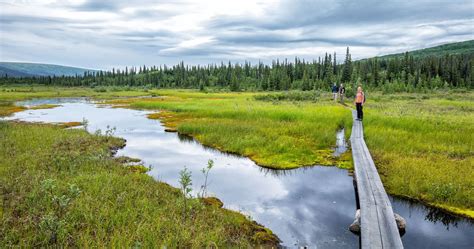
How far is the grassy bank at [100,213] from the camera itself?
6.89m

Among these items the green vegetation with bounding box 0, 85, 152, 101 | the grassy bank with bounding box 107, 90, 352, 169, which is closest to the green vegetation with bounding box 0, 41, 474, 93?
the green vegetation with bounding box 0, 85, 152, 101

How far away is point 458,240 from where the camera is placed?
8.62 metres

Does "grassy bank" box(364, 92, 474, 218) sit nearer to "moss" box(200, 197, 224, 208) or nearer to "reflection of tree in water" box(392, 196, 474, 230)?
"reflection of tree in water" box(392, 196, 474, 230)

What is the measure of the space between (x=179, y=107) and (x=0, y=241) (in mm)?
36382

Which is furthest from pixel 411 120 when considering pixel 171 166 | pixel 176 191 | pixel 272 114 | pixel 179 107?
pixel 179 107

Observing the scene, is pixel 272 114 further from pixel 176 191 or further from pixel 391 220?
pixel 391 220

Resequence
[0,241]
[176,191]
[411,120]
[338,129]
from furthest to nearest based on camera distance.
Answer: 1. [338,129]
2. [411,120]
3. [176,191]
4. [0,241]

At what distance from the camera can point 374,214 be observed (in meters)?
8.01

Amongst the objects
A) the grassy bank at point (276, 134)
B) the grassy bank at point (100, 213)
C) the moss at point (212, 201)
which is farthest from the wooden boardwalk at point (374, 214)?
the grassy bank at point (276, 134)

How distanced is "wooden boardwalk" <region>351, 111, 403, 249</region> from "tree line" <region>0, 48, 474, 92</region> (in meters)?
58.1

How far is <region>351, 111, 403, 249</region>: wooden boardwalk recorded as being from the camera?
677cm

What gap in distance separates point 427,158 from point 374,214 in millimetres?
8384

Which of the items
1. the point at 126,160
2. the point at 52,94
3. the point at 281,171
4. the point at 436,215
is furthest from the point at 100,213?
the point at 52,94

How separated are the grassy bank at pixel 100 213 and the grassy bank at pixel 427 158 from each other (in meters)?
6.38
